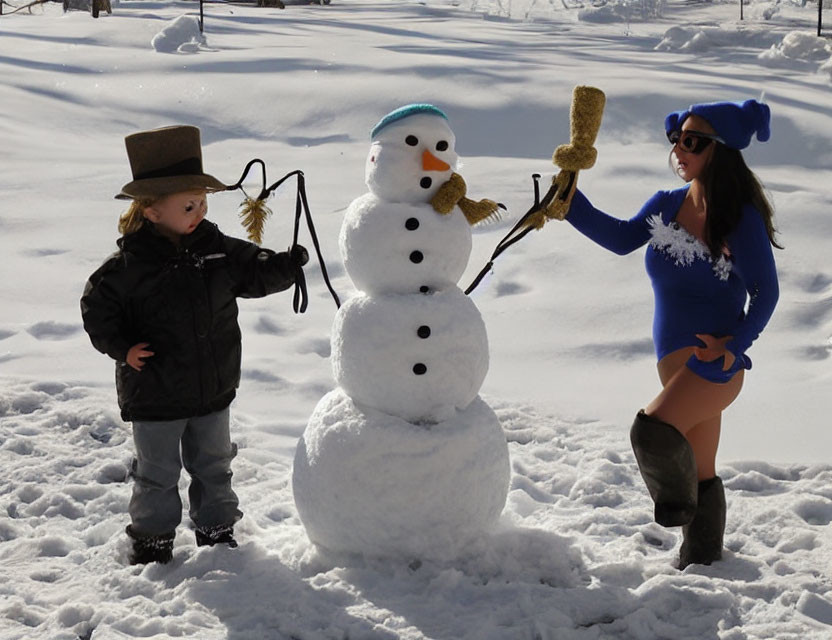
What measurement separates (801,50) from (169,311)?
1043cm

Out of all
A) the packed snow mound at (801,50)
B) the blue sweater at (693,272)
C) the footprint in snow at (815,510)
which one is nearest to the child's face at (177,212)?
the blue sweater at (693,272)

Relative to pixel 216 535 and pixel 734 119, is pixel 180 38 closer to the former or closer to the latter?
pixel 216 535

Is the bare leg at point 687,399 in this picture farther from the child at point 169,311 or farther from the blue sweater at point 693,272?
the child at point 169,311

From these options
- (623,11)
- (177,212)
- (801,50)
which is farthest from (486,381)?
(623,11)

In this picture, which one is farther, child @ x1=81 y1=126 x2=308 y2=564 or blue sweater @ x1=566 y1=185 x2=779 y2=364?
child @ x1=81 y1=126 x2=308 y2=564

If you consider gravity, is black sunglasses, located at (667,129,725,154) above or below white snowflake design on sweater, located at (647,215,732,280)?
above

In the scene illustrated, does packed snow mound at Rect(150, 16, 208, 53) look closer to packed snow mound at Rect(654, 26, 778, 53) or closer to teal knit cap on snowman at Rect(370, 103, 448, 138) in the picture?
packed snow mound at Rect(654, 26, 778, 53)

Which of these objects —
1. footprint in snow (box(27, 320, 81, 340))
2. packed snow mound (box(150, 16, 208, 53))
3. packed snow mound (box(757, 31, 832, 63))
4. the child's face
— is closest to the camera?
the child's face

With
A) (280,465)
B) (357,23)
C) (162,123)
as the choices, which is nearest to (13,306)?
(280,465)

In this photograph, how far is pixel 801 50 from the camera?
12.2 metres

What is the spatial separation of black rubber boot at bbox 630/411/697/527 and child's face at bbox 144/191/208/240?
1.53 m

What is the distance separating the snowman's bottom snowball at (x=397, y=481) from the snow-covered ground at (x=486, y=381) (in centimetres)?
9

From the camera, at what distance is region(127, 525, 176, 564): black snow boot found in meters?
3.64

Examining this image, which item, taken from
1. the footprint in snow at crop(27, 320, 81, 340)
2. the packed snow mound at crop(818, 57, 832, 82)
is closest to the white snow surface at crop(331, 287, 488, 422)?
the footprint in snow at crop(27, 320, 81, 340)
